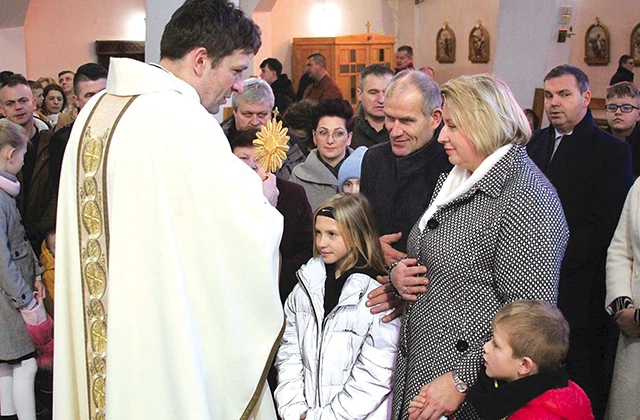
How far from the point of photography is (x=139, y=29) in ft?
54.1

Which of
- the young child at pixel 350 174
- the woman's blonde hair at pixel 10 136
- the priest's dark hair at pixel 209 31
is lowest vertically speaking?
the young child at pixel 350 174

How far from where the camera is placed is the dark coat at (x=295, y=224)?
4.28 meters

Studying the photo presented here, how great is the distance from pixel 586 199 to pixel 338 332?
1.74 m

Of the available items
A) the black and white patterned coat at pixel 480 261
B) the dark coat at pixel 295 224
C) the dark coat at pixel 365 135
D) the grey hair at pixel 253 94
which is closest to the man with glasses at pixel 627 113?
the dark coat at pixel 365 135

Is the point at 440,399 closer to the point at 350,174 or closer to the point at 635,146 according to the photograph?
the point at 350,174

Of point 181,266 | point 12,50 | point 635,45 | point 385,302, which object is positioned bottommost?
point 385,302

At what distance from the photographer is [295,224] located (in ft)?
14.1

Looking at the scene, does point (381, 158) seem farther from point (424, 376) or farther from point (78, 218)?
point (78, 218)

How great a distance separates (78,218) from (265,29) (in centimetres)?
1302

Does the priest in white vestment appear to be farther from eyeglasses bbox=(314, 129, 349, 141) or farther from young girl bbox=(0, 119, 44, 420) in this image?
eyeglasses bbox=(314, 129, 349, 141)

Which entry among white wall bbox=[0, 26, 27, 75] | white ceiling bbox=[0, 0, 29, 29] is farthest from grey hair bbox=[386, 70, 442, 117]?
white wall bbox=[0, 26, 27, 75]

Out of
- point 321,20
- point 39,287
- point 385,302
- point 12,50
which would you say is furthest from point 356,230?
point 321,20

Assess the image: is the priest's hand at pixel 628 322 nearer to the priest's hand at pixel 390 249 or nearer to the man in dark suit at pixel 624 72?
the priest's hand at pixel 390 249

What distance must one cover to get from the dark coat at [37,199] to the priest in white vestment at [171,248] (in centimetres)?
280
